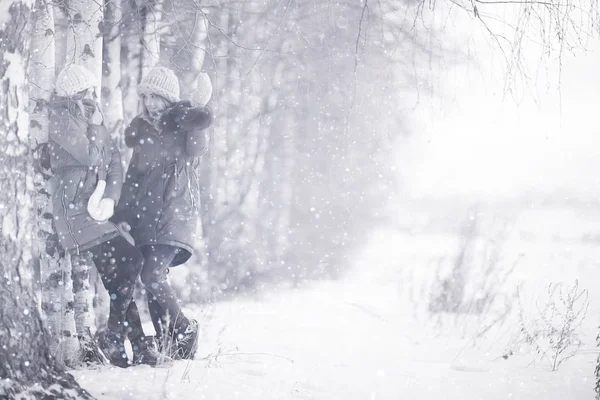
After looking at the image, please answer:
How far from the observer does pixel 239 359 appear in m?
4.14

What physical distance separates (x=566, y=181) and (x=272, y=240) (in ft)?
14.9

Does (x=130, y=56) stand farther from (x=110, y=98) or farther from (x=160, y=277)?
(x=160, y=277)

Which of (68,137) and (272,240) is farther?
(272,240)

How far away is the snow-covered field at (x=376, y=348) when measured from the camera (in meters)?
3.51

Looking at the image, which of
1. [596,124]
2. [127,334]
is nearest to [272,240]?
[596,124]

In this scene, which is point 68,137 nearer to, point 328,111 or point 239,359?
point 239,359

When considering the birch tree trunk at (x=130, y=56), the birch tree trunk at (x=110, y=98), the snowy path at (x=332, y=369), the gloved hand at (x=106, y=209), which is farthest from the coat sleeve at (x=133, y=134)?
the birch tree trunk at (x=130, y=56)

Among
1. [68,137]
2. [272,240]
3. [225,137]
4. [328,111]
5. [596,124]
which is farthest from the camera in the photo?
[272,240]

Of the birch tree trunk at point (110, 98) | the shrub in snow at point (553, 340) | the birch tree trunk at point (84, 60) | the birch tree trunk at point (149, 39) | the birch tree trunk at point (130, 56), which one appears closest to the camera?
the birch tree trunk at point (84, 60)

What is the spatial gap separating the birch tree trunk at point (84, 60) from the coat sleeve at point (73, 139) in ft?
1.82

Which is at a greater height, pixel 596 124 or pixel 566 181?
pixel 596 124

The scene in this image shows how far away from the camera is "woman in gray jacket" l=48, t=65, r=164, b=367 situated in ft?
11.9

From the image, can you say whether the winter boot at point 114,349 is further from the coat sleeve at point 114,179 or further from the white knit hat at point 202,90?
the white knit hat at point 202,90

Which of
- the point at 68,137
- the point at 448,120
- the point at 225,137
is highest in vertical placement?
the point at 448,120
